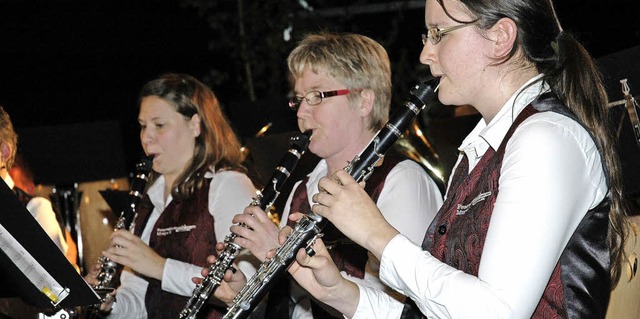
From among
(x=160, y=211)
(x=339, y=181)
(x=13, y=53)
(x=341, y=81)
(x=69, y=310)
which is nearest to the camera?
(x=339, y=181)

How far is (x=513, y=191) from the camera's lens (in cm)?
173

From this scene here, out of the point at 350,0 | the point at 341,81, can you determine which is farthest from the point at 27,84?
the point at 341,81

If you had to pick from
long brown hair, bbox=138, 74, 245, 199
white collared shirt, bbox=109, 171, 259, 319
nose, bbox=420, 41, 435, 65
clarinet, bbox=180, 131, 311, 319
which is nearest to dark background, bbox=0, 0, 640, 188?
long brown hair, bbox=138, 74, 245, 199

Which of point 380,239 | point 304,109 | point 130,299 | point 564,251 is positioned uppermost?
point 304,109

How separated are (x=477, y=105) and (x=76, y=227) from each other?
363 centimetres

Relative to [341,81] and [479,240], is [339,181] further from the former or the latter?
[341,81]

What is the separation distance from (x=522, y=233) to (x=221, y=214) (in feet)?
6.36

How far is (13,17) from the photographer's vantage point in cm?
659

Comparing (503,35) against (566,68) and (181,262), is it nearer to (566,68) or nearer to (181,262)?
(566,68)

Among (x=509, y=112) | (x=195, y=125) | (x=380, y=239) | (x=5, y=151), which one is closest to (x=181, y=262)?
(x=195, y=125)

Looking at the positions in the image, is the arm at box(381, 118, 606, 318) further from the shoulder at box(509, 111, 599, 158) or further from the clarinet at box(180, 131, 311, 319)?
the clarinet at box(180, 131, 311, 319)

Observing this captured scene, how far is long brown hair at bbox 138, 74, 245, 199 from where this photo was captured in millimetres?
3709

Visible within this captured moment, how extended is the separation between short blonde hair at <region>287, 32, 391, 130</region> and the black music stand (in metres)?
1.12

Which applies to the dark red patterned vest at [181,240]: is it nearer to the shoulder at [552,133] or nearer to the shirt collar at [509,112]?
the shirt collar at [509,112]
